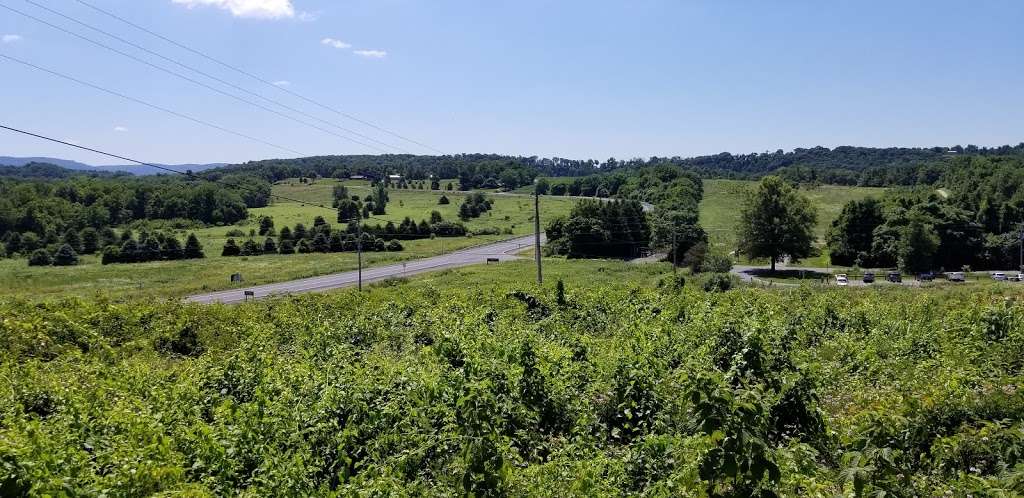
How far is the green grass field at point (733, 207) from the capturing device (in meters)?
85.5

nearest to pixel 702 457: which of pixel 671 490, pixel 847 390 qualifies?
pixel 671 490

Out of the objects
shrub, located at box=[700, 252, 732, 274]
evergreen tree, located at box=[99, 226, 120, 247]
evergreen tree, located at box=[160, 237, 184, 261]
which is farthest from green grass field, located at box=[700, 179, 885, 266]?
evergreen tree, located at box=[99, 226, 120, 247]

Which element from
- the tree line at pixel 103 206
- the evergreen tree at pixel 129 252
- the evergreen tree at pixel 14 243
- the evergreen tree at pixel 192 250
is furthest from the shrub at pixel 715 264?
the evergreen tree at pixel 14 243

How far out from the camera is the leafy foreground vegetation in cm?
647

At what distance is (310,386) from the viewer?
10.7 metres

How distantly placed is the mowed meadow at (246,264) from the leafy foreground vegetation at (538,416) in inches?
688

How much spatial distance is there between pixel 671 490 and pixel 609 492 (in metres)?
0.72

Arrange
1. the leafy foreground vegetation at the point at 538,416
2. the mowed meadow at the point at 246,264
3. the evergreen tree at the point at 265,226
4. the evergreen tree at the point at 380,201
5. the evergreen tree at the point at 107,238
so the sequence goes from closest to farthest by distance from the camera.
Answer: the leafy foreground vegetation at the point at 538,416 → the mowed meadow at the point at 246,264 → the evergreen tree at the point at 107,238 → the evergreen tree at the point at 265,226 → the evergreen tree at the point at 380,201

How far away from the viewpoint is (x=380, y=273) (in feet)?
206

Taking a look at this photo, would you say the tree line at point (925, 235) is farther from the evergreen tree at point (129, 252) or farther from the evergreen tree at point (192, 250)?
the evergreen tree at point (129, 252)

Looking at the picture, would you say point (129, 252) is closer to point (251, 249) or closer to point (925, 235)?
point (251, 249)

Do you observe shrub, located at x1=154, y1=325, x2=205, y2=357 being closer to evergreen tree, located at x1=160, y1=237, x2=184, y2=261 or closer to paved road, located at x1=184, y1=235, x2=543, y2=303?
paved road, located at x1=184, y1=235, x2=543, y2=303

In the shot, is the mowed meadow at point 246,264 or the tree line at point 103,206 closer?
the mowed meadow at point 246,264

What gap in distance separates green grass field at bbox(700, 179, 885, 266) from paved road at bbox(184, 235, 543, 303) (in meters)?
27.3
